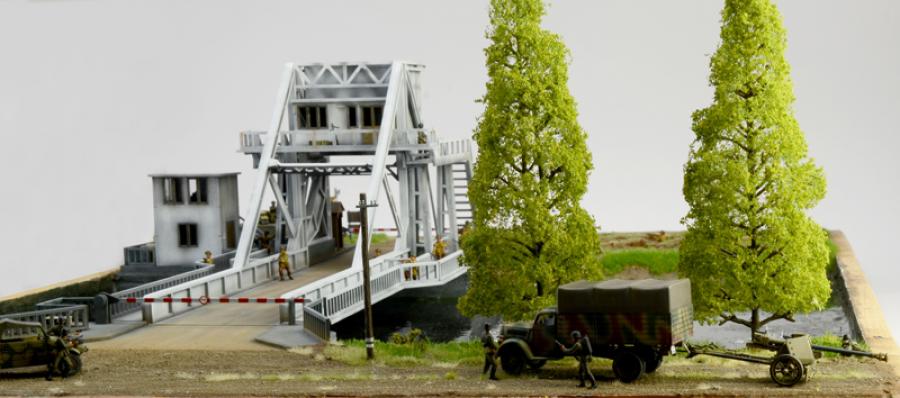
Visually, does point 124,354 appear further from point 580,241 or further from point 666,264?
point 666,264

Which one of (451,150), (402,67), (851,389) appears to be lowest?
(851,389)

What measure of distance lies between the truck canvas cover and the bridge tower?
69.8ft

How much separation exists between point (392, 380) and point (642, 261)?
28.5 m

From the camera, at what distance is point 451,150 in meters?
52.4

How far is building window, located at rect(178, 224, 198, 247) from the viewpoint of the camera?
5266 cm

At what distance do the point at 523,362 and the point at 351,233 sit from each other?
37657mm

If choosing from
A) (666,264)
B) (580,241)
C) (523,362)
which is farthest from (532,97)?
(666,264)

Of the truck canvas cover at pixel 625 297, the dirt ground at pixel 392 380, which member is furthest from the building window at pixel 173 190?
the truck canvas cover at pixel 625 297

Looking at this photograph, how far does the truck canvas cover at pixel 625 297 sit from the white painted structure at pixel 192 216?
26873 mm

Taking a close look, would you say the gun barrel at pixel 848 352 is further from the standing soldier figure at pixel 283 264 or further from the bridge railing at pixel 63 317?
the standing soldier figure at pixel 283 264

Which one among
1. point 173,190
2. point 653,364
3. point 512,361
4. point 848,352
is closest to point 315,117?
point 173,190

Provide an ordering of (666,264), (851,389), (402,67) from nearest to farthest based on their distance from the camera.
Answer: (851,389)
(402,67)
(666,264)

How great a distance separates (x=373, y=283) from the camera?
4206 cm

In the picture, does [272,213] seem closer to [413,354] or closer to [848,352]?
[413,354]
